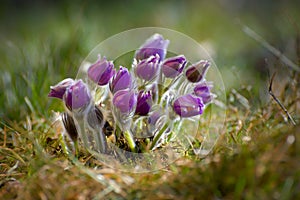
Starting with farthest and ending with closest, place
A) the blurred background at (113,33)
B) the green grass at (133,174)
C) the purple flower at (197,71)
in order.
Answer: the blurred background at (113,33)
the purple flower at (197,71)
the green grass at (133,174)

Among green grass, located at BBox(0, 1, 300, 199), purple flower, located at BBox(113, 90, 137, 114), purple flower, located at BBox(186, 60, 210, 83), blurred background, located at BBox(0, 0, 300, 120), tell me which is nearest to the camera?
green grass, located at BBox(0, 1, 300, 199)

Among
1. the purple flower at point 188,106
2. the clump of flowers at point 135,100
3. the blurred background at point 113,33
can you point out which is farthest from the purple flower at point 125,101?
the blurred background at point 113,33

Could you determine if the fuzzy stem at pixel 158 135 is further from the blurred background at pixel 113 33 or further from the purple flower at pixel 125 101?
the blurred background at pixel 113 33

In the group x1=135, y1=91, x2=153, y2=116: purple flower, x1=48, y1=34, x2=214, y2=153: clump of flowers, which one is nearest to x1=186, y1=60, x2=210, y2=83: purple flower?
x1=48, y1=34, x2=214, y2=153: clump of flowers

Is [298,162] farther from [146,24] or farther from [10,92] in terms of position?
[146,24]

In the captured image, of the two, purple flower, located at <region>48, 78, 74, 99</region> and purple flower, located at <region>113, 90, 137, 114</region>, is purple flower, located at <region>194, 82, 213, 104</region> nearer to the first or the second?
purple flower, located at <region>113, 90, 137, 114</region>

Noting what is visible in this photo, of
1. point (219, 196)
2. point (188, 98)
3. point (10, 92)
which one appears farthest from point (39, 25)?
point (219, 196)

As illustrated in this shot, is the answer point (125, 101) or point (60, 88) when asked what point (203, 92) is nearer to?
point (125, 101)
